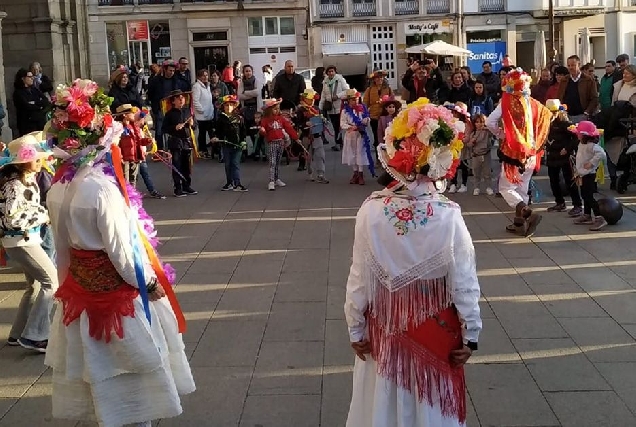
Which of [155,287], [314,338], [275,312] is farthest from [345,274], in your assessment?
[155,287]

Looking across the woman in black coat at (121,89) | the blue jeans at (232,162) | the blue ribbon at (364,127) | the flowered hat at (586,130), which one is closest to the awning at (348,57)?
the woman in black coat at (121,89)

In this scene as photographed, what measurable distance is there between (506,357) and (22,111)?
12.4 metres

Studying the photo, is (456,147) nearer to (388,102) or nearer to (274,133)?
(274,133)

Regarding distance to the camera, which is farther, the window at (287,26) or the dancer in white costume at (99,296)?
the window at (287,26)

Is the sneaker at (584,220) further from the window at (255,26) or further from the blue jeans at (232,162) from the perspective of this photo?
the window at (255,26)

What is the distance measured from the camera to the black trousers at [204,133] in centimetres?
1811

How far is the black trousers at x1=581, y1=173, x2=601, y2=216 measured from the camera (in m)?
10.8

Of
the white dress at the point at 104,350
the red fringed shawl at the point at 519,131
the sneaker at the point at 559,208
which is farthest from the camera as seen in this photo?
the sneaker at the point at 559,208

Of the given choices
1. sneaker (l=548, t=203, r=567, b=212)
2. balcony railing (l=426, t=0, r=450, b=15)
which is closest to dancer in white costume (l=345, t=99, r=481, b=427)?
sneaker (l=548, t=203, r=567, b=212)

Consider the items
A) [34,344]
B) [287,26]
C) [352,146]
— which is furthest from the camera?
[287,26]

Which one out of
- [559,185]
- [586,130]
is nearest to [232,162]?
[559,185]

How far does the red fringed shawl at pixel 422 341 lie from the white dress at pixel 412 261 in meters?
0.02

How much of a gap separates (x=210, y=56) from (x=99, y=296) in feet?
128

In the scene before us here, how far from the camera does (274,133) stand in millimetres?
14578
